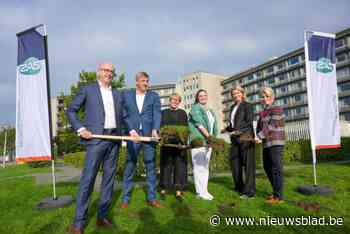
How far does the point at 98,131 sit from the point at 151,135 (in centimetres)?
128

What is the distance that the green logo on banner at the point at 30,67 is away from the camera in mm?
5637

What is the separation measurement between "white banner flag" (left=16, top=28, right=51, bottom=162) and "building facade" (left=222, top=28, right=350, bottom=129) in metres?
64.8

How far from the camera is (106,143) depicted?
3754 millimetres

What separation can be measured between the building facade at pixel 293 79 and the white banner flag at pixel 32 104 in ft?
213

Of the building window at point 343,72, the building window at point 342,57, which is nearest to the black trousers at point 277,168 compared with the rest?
the building window at point 343,72

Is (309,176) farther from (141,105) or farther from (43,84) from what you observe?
(43,84)

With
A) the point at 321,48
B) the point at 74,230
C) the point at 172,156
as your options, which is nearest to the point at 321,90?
the point at 321,48

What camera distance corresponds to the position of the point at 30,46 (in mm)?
5703

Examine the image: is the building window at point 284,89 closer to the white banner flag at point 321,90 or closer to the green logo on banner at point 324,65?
the white banner flag at point 321,90

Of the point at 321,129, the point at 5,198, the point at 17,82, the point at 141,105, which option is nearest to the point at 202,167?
the point at 141,105

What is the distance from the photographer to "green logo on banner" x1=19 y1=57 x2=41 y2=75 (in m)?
5.64

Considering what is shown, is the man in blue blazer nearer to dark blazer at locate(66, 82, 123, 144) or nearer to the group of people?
the group of people

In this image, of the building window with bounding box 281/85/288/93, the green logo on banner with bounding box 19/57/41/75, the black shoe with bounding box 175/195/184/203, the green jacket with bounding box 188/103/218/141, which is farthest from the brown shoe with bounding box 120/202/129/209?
the building window with bounding box 281/85/288/93

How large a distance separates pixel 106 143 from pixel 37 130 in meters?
2.61
